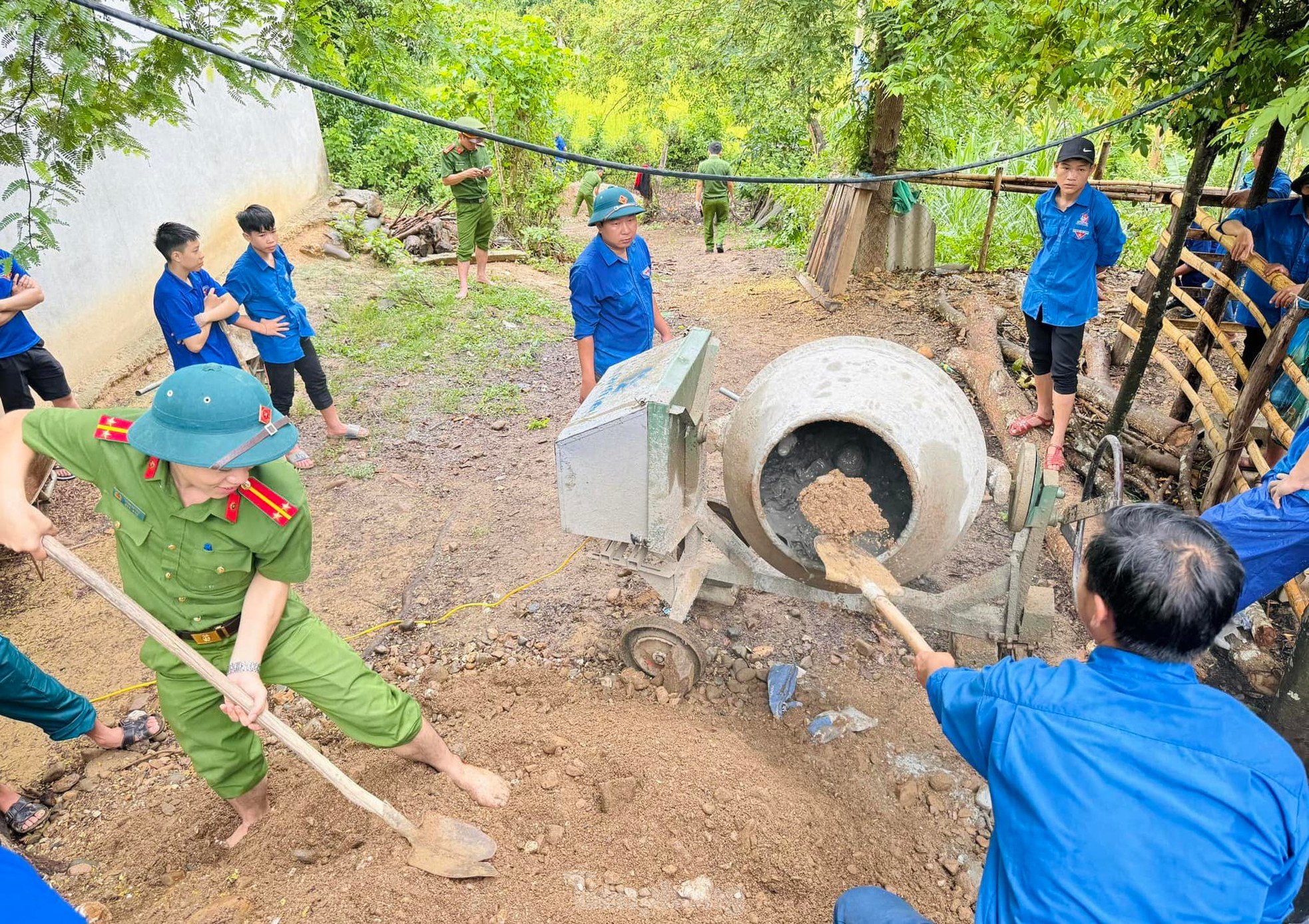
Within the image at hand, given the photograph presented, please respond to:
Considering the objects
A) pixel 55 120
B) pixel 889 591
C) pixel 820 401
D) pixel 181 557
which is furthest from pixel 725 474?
pixel 55 120

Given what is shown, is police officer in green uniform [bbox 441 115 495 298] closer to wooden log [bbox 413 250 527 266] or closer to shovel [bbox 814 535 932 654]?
wooden log [bbox 413 250 527 266]

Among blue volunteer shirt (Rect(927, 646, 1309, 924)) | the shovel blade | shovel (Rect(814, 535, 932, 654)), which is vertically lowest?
the shovel blade

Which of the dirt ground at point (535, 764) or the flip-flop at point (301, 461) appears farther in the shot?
the flip-flop at point (301, 461)

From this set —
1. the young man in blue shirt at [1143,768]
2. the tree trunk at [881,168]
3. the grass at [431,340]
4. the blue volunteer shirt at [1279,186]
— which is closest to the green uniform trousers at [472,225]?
the grass at [431,340]

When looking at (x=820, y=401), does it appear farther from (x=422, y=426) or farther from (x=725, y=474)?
(x=422, y=426)

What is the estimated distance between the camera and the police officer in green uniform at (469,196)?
26.6 feet

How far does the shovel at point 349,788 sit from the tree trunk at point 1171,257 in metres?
4.04

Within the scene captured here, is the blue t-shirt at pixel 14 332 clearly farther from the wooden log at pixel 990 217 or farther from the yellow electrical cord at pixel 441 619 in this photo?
the wooden log at pixel 990 217

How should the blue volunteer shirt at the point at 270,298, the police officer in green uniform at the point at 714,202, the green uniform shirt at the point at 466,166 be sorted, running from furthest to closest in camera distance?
1. the police officer in green uniform at the point at 714,202
2. the green uniform shirt at the point at 466,166
3. the blue volunteer shirt at the point at 270,298

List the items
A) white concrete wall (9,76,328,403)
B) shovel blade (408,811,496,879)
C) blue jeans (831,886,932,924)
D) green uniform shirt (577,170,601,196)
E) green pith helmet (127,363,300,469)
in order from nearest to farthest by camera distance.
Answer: blue jeans (831,886,932,924), green pith helmet (127,363,300,469), shovel blade (408,811,496,879), white concrete wall (9,76,328,403), green uniform shirt (577,170,601,196)

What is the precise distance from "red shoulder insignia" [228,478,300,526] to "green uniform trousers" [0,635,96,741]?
1.20 m

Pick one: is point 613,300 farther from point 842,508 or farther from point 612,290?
point 842,508

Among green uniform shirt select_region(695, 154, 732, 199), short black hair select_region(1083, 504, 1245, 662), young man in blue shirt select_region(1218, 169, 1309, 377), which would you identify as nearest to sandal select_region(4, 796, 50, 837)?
short black hair select_region(1083, 504, 1245, 662)

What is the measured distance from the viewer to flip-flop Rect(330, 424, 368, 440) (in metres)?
5.77
